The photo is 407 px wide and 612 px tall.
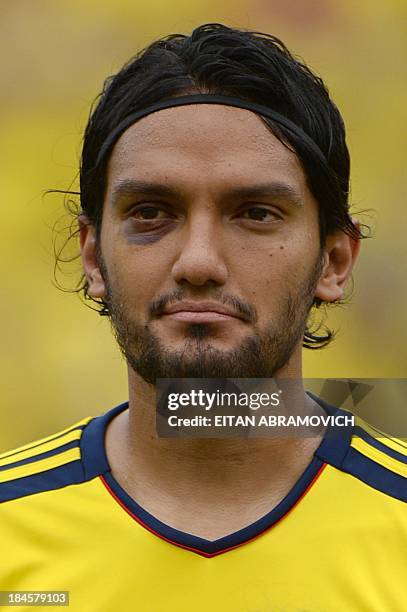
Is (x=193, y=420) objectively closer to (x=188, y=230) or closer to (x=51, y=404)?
(x=188, y=230)

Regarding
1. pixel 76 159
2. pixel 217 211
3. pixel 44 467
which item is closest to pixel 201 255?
pixel 217 211

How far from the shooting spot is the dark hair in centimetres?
242

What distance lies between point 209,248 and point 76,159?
3.64 metres

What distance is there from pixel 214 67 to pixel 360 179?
348 cm

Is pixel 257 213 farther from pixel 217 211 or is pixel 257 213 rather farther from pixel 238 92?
pixel 238 92

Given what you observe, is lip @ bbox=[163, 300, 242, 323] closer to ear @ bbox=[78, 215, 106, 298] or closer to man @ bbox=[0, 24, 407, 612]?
man @ bbox=[0, 24, 407, 612]

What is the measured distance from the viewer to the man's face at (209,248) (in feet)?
6.97

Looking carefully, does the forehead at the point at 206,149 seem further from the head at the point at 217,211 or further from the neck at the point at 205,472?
the neck at the point at 205,472

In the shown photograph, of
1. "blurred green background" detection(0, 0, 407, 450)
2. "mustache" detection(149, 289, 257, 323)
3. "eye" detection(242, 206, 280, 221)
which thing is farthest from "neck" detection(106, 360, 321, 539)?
"blurred green background" detection(0, 0, 407, 450)

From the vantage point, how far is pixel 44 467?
241 cm

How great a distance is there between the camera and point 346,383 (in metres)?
2.60

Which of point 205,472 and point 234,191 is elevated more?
point 234,191

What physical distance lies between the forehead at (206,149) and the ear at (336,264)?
0.84 ft

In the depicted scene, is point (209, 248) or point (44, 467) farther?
point (44, 467)
